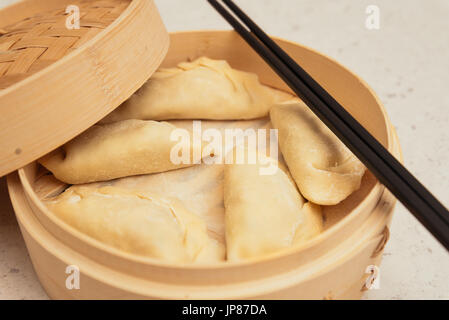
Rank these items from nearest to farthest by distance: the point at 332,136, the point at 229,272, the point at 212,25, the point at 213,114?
the point at 229,272 → the point at 332,136 → the point at 213,114 → the point at 212,25

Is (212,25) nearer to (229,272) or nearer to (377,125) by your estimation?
(377,125)

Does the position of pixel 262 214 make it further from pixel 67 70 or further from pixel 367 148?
pixel 67 70

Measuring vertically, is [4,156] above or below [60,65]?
below

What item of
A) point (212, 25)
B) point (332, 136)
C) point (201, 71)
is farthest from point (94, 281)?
point (212, 25)

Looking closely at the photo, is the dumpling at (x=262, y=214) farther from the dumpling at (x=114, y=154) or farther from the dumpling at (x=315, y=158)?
the dumpling at (x=114, y=154)

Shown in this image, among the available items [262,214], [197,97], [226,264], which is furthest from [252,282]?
[197,97]

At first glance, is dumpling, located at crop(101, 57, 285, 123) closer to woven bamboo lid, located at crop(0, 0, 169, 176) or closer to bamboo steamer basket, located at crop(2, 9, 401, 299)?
woven bamboo lid, located at crop(0, 0, 169, 176)

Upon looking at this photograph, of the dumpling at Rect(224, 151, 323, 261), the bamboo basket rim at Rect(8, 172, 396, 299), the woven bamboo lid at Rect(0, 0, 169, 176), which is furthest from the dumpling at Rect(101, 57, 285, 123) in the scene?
the bamboo basket rim at Rect(8, 172, 396, 299)
